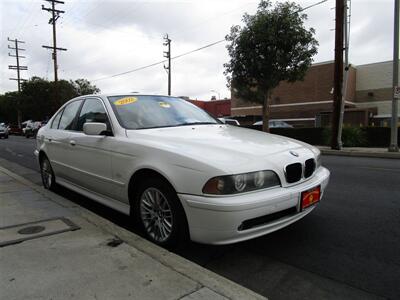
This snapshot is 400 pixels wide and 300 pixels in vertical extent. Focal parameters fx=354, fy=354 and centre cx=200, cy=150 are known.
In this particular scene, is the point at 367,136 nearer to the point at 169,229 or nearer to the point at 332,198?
the point at 332,198

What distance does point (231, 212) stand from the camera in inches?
112

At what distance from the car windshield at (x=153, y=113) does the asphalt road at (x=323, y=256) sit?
50.5 inches

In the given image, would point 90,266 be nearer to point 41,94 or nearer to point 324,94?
point 324,94

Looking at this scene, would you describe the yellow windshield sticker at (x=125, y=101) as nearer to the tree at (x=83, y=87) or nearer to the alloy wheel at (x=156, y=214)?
the alloy wheel at (x=156, y=214)

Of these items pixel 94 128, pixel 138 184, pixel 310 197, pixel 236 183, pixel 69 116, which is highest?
pixel 69 116

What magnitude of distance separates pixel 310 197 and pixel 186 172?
1296mm

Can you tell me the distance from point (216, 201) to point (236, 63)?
16273mm

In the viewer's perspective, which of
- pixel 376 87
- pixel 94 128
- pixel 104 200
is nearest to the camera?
pixel 94 128

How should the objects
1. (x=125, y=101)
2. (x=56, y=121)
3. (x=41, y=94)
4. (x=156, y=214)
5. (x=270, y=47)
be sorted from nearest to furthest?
(x=156, y=214)
(x=125, y=101)
(x=56, y=121)
(x=270, y=47)
(x=41, y=94)

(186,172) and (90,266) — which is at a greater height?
(186,172)

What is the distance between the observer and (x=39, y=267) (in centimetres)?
283

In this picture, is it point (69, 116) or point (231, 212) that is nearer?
point (231, 212)

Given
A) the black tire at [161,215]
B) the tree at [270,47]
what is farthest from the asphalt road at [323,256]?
the tree at [270,47]

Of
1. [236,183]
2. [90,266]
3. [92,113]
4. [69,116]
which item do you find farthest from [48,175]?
[236,183]
